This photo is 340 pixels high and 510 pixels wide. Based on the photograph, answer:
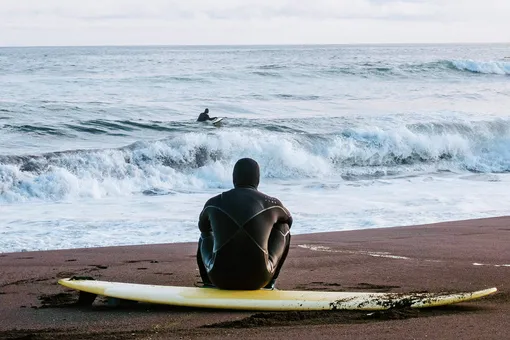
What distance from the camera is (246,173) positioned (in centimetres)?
611

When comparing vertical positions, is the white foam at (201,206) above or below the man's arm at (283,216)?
below

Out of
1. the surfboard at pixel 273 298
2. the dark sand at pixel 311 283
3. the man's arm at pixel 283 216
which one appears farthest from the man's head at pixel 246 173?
the dark sand at pixel 311 283

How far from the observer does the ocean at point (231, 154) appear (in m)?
13.1

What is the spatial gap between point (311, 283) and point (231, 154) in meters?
14.3

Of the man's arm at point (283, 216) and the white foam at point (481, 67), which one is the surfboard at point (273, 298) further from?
the white foam at point (481, 67)

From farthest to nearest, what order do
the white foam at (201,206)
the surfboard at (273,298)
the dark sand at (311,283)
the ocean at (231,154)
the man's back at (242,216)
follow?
the ocean at (231,154)
the white foam at (201,206)
the man's back at (242,216)
the surfboard at (273,298)
the dark sand at (311,283)

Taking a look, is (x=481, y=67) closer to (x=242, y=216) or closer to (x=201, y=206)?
(x=201, y=206)

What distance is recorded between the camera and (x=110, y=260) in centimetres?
876

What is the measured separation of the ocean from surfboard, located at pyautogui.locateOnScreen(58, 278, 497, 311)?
453 centimetres

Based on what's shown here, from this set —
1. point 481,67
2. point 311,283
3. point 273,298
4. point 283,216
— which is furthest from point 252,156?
point 481,67

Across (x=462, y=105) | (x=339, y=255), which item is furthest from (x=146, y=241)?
(x=462, y=105)

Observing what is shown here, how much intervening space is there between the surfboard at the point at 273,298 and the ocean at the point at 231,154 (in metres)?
4.53

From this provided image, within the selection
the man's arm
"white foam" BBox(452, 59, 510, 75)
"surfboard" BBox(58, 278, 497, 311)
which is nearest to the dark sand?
"surfboard" BBox(58, 278, 497, 311)

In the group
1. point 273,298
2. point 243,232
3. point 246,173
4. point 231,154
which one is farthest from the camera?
point 231,154
